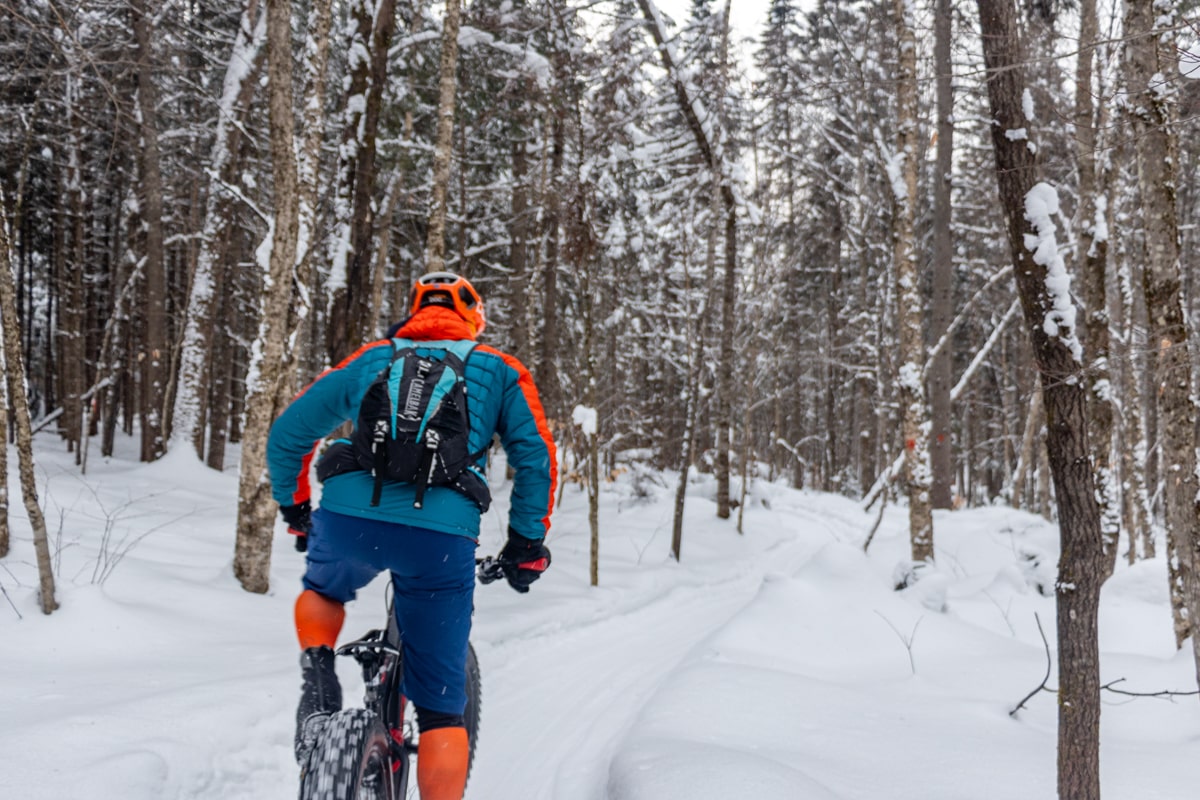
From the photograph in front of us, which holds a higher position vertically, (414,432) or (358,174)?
(358,174)

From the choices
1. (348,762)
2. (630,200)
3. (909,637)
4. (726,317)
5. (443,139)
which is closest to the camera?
(348,762)

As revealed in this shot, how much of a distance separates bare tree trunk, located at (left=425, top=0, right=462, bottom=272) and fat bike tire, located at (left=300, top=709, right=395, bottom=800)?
237 inches

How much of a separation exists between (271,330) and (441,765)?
188 inches

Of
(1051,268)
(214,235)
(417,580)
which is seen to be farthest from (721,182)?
(417,580)

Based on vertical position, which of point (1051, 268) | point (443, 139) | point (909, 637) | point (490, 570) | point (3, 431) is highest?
point (443, 139)

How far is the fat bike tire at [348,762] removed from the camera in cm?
209

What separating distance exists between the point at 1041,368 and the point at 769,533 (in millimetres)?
11402

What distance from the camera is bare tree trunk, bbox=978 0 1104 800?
2998 millimetres

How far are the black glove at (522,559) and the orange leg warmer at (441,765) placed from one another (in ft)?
1.93

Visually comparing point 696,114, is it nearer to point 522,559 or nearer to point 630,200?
point 630,200

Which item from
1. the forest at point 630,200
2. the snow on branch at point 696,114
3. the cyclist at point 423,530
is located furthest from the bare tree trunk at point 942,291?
the cyclist at point 423,530

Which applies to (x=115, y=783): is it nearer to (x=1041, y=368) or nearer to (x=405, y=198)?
(x=1041, y=368)

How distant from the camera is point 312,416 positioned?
2719 mm

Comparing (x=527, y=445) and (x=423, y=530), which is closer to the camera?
(x=423, y=530)
